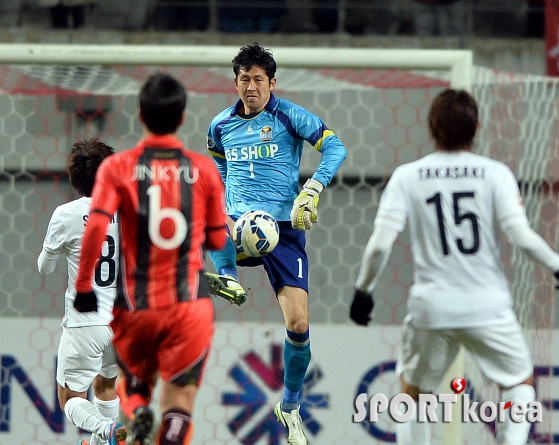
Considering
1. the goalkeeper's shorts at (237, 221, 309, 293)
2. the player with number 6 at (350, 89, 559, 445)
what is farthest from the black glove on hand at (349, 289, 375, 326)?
the goalkeeper's shorts at (237, 221, 309, 293)

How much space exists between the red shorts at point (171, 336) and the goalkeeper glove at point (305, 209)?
1062 millimetres

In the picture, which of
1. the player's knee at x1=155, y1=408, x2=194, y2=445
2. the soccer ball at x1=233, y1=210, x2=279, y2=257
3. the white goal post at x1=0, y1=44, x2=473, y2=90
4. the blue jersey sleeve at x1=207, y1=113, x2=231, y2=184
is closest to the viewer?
the player's knee at x1=155, y1=408, x2=194, y2=445

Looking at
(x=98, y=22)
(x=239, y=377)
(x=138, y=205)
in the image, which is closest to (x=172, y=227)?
(x=138, y=205)

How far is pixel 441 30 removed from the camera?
9453 mm

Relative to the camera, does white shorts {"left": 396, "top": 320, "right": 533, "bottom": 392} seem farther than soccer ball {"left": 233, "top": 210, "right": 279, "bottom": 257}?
No

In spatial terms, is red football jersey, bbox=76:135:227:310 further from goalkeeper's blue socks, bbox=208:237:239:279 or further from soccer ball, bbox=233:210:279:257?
goalkeeper's blue socks, bbox=208:237:239:279

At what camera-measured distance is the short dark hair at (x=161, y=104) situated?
3.45 metres

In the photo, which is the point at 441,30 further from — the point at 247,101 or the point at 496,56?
the point at 247,101

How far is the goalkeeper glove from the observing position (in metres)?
4.53

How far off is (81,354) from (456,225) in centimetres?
217

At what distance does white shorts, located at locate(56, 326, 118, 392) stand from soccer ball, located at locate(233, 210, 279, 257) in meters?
0.82

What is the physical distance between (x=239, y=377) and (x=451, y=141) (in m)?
3.68

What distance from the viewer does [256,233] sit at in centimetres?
465

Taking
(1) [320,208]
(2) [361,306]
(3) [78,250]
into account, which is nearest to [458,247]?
(2) [361,306]
